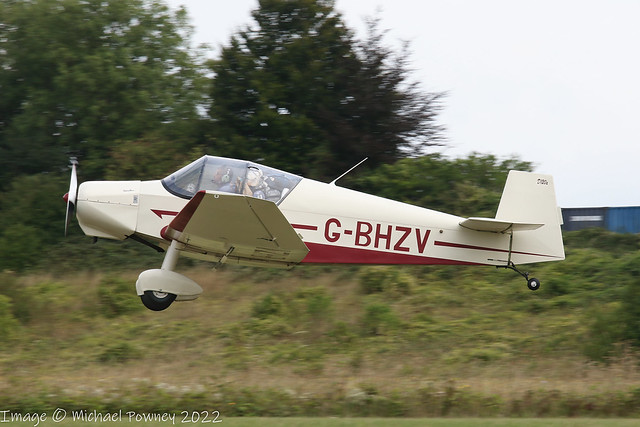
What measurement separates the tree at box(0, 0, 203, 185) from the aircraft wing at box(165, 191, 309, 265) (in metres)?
12.0

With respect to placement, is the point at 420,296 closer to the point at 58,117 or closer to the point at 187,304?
the point at 187,304

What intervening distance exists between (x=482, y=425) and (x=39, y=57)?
68.0 feet

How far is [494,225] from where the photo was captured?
35.1 ft

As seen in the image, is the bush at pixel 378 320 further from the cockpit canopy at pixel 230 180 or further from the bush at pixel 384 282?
the cockpit canopy at pixel 230 180

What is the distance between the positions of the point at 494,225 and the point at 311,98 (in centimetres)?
1108

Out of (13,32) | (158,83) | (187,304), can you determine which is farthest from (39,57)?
(187,304)

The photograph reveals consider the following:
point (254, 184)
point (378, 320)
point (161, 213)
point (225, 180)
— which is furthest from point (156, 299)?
A: point (378, 320)

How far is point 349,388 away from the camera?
10.5m

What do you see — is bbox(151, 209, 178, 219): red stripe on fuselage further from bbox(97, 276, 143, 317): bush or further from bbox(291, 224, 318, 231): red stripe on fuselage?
bbox(97, 276, 143, 317): bush

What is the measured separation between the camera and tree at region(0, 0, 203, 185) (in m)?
22.8

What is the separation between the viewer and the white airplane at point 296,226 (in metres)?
10.2

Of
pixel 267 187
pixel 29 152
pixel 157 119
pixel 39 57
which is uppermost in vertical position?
pixel 39 57

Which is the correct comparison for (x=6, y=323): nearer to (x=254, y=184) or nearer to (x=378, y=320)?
(x=254, y=184)

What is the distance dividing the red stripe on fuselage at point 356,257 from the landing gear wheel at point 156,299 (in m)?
1.88
